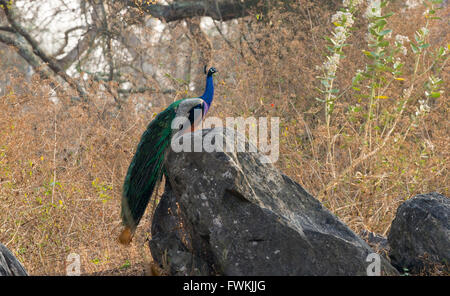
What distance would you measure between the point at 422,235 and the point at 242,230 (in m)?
1.48

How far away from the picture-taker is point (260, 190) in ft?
11.4

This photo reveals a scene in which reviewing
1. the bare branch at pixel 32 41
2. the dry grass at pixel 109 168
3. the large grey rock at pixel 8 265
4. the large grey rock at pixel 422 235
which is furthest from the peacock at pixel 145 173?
the bare branch at pixel 32 41

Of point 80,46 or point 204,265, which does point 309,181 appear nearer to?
point 204,265

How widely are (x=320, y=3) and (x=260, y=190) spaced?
5464 millimetres

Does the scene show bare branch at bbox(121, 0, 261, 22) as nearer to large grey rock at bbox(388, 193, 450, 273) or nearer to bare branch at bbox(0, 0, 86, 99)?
bare branch at bbox(0, 0, 86, 99)

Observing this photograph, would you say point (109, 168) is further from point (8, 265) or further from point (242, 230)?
point (242, 230)

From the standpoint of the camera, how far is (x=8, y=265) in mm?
3074

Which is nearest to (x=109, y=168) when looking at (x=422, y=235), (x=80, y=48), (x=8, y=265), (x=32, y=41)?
(x=8, y=265)

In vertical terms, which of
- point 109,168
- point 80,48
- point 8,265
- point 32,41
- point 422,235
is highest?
Answer: point 32,41

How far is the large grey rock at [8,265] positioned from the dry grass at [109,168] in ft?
2.66

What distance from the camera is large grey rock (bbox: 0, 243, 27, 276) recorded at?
294cm

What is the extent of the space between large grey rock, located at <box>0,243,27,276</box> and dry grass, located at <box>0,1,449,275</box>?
0.81 meters

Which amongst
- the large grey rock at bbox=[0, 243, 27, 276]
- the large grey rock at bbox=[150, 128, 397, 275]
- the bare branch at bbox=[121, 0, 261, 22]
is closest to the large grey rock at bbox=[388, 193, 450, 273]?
the large grey rock at bbox=[150, 128, 397, 275]
